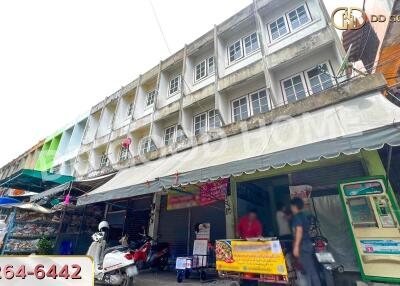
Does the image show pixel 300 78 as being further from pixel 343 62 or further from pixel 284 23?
pixel 284 23

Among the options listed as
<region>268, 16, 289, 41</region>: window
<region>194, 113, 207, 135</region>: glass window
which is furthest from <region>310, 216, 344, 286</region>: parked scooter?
<region>268, 16, 289, 41</region>: window

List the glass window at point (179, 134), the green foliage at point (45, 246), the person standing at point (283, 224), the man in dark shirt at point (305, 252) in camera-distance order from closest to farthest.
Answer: the man in dark shirt at point (305, 252) < the person standing at point (283, 224) < the green foliage at point (45, 246) < the glass window at point (179, 134)

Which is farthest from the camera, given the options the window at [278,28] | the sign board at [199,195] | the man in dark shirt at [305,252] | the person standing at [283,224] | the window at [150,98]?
the window at [150,98]

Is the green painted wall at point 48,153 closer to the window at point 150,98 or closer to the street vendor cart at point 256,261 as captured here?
the window at point 150,98

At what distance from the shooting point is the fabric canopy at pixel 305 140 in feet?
13.3

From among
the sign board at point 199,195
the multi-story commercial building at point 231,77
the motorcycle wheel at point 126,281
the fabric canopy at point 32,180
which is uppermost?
the multi-story commercial building at point 231,77

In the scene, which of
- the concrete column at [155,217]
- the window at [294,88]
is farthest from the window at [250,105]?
the concrete column at [155,217]

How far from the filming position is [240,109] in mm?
9695

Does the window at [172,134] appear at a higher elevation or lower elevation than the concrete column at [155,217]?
higher

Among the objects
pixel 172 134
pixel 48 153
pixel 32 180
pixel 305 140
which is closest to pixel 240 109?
pixel 172 134

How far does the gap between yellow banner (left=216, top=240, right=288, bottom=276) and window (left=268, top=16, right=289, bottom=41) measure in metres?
8.40

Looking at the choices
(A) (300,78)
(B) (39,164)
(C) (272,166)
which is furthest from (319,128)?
(B) (39,164)

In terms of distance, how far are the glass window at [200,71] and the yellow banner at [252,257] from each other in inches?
350

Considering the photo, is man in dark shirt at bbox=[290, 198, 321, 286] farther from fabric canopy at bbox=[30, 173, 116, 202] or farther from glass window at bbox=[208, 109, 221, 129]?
fabric canopy at bbox=[30, 173, 116, 202]
